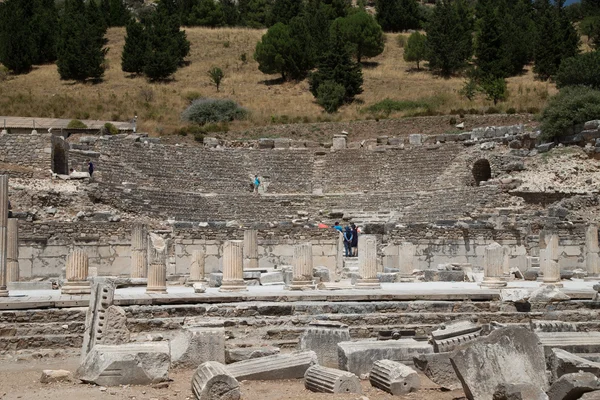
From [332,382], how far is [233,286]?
7481 millimetres

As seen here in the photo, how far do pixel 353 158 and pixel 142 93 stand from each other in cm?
1976

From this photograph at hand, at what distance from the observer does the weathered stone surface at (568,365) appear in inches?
418

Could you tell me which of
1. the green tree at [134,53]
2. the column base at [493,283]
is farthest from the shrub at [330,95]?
the column base at [493,283]

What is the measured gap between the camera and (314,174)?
3766 centimetres

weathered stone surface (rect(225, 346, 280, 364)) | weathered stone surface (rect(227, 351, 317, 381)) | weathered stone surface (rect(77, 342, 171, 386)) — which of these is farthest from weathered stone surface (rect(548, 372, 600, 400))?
weathered stone surface (rect(77, 342, 171, 386))

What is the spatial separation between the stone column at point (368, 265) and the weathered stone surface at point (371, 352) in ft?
20.9

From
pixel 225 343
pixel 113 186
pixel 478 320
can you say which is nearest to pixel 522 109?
pixel 113 186

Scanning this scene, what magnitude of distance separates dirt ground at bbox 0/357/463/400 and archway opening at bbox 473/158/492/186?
25.4 metres

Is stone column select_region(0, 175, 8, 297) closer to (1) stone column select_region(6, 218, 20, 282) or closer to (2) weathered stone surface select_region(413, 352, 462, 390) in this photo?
(1) stone column select_region(6, 218, 20, 282)

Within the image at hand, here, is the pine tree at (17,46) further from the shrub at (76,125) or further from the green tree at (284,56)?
the shrub at (76,125)

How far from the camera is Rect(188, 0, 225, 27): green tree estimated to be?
77750mm

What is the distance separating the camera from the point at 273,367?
38.4 ft

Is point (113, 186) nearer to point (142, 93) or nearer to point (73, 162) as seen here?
point (73, 162)

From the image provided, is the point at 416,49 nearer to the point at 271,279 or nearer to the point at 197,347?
the point at 271,279
